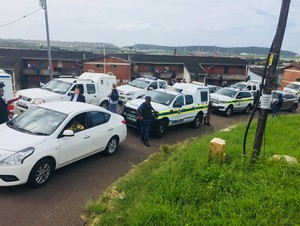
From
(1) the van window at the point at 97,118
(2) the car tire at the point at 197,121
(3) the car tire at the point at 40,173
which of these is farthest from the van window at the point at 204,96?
(3) the car tire at the point at 40,173

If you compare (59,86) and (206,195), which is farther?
(59,86)

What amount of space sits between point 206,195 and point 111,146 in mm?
3979

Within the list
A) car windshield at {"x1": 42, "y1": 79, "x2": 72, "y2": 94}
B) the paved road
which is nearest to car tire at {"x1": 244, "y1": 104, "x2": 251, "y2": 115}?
the paved road

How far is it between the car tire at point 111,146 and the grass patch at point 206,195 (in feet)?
5.63

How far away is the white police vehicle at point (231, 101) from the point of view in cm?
1586

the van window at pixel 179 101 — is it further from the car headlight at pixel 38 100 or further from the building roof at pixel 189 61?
the building roof at pixel 189 61

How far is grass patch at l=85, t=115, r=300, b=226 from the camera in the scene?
371cm

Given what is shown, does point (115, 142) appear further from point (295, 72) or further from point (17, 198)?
point (295, 72)

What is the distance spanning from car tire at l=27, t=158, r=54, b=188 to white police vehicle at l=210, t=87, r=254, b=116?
12254 mm

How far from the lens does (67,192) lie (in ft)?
17.6

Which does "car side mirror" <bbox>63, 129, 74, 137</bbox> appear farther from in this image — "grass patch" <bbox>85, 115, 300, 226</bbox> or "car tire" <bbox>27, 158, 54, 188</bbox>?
"grass patch" <bbox>85, 115, 300, 226</bbox>

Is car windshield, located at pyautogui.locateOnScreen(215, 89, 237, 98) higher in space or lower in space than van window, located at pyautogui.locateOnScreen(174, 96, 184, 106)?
lower

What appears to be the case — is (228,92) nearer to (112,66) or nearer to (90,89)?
(90,89)

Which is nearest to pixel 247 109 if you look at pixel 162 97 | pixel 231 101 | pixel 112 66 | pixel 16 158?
pixel 231 101
